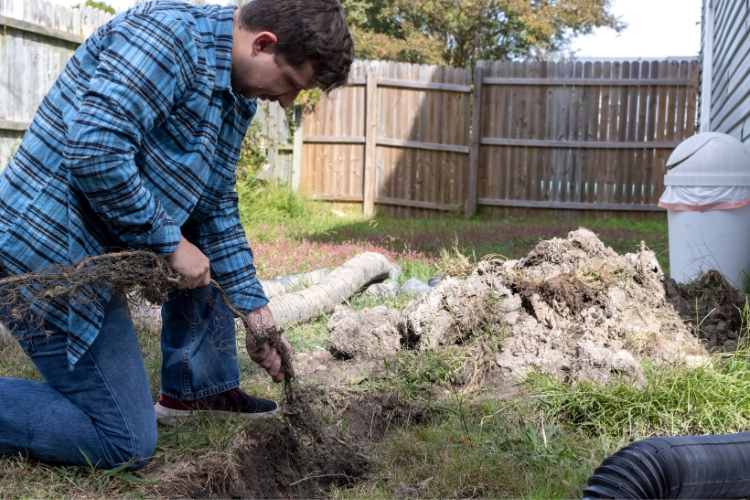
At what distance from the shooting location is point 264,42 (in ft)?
7.25

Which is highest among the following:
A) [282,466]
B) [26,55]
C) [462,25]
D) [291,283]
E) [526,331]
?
[462,25]

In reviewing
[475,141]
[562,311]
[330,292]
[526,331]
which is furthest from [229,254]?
[475,141]

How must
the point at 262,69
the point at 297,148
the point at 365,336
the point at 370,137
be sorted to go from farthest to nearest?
the point at 297,148
the point at 370,137
the point at 365,336
the point at 262,69

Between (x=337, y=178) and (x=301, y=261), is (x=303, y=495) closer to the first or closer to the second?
(x=301, y=261)

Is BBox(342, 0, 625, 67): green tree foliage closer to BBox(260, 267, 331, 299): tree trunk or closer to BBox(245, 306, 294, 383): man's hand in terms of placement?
BBox(260, 267, 331, 299): tree trunk

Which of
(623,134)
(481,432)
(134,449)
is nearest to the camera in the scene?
(134,449)

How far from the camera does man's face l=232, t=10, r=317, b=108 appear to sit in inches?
87.8

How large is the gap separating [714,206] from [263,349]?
3.77 metres

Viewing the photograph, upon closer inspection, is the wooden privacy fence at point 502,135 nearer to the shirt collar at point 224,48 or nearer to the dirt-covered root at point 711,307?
the dirt-covered root at point 711,307

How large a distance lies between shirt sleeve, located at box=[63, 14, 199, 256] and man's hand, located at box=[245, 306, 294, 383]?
2.11 ft

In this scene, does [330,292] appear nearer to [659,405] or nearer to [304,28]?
[659,405]

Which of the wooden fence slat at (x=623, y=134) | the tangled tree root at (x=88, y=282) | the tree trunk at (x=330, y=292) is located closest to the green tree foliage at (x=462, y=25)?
the wooden fence slat at (x=623, y=134)

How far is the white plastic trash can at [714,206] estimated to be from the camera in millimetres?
5004

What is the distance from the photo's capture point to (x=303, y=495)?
2.46 meters
